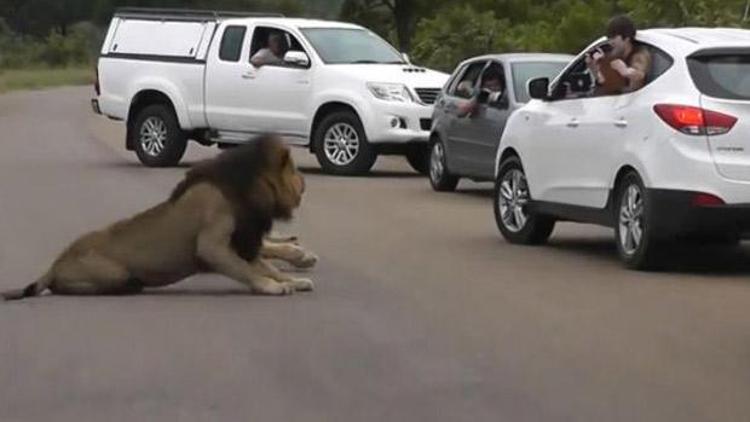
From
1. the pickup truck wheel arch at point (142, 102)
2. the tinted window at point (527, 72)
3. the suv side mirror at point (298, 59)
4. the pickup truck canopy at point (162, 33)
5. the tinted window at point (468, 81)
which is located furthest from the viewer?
the pickup truck wheel arch at point (142, 102)

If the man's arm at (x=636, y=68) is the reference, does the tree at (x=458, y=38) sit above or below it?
below

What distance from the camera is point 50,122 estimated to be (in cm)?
4494

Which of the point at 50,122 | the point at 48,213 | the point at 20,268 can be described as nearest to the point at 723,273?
the point at 20,268

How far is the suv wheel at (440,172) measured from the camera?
23000 millimetres

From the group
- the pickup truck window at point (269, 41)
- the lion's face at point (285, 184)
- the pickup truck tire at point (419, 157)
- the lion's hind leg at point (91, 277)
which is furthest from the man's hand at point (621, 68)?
the pickup truck window at point (269, 41)

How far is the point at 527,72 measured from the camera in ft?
71.7

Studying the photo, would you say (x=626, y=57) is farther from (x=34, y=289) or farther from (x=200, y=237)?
(x=34, y=289)

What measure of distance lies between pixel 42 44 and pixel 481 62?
86.6m

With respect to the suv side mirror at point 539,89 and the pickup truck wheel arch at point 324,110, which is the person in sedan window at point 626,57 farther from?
the pickup truck wheel arch at point 324,110

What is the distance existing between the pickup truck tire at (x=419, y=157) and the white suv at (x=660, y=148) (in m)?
9.86

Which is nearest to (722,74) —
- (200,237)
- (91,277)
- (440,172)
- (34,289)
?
(200,237)

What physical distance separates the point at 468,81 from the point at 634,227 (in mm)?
8355

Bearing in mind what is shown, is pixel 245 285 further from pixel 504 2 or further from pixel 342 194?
pixel 504 2

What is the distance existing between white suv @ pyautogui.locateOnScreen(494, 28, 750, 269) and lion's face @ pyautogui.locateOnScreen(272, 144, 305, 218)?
8.57ft
